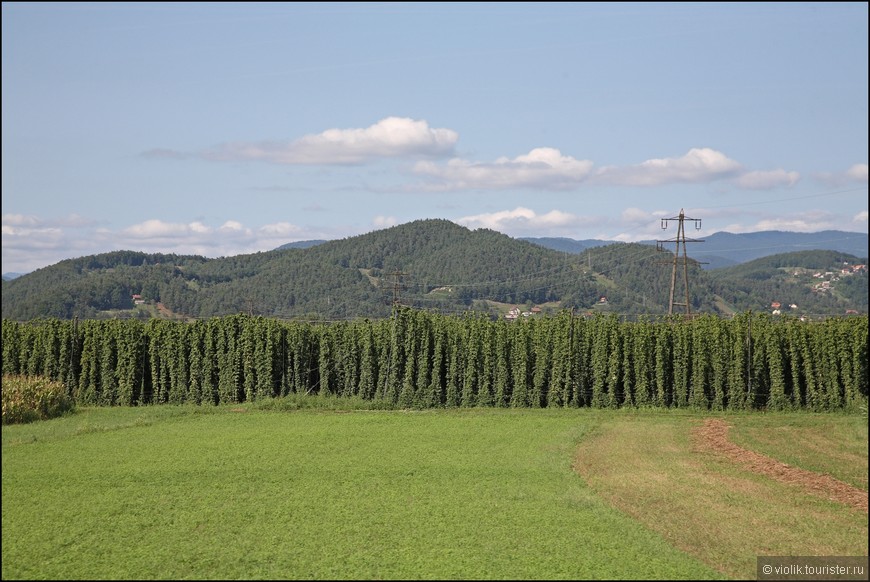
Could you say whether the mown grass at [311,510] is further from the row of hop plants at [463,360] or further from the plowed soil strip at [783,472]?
the row of hop plants at [463,360]

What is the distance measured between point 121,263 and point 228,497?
9707 cm

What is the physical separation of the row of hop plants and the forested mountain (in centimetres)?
4844

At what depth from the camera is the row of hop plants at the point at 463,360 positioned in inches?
1133

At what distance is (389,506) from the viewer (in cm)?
1315

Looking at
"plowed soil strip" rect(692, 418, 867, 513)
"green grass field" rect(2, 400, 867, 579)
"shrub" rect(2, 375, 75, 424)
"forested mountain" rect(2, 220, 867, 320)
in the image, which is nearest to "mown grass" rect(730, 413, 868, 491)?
"green grass field" rect(2, 400, 867, 579)

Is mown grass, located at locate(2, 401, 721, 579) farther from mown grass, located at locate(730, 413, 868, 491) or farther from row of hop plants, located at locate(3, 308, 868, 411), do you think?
row of hop plants, located at locate(3, 308, 868, 411)

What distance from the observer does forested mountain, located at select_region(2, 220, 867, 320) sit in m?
94.3

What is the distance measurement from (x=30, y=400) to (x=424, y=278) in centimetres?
10764

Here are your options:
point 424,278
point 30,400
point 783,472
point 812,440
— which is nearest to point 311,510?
point 30,400

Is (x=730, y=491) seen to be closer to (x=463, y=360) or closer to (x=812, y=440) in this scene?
(x=812, y=440)

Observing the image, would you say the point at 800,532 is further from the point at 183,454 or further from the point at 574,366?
the point at 574,366

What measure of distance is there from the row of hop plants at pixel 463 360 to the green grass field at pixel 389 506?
777cm

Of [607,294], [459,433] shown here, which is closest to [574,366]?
[459,433]

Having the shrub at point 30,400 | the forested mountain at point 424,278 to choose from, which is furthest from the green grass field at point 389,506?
the forested mountain at point 424,278
